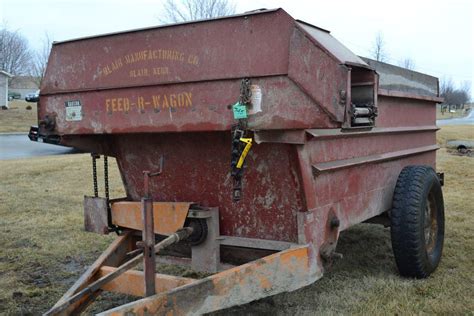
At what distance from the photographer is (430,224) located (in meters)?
4.38

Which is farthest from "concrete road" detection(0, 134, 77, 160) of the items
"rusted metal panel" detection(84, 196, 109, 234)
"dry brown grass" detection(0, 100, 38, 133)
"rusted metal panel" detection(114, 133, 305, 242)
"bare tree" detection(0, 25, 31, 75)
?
"bare tree" detection(0, 25, 31, 75)

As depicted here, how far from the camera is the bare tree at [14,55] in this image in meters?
57.5

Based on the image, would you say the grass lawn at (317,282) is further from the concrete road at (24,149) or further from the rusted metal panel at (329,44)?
the concrete road at (24,149)

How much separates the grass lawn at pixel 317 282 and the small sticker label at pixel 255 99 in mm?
1468

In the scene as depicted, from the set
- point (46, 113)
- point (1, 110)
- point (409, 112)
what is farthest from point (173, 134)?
point (1, 110)

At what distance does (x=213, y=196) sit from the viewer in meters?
3.39

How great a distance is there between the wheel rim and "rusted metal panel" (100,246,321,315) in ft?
5.73

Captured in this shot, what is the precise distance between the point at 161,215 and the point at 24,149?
17.2 meters

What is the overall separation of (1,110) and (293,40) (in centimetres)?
3757

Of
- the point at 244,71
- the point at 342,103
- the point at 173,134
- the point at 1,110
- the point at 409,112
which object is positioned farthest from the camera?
the point at 1,110

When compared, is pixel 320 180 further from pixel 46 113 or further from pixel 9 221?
pixel 9 221

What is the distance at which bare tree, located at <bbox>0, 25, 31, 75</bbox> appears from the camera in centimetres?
5745

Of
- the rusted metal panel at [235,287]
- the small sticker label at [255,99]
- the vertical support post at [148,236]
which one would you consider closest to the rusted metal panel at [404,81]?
the small sticker label at [255,99]

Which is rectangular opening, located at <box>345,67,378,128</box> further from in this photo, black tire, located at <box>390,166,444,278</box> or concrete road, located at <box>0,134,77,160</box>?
concrete road, located at <box>0,134,77,160</box>
